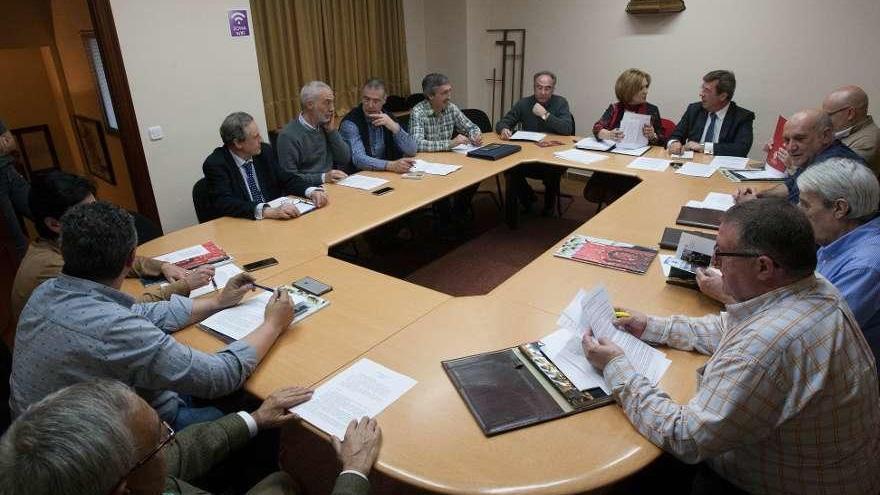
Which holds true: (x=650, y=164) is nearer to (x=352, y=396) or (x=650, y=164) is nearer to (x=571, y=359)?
(x=571, y=359)

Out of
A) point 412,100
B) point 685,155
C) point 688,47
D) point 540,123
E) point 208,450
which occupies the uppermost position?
point 688,47

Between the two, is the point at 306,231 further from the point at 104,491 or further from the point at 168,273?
the point at 104,491

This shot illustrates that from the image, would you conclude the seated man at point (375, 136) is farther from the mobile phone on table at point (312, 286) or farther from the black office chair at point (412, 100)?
the black office chair at point (412, 100)

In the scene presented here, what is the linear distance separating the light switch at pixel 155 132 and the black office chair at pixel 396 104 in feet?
7.70

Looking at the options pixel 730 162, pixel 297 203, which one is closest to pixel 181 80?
pixel 297 203

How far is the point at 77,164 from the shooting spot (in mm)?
5410

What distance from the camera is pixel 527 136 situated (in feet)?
14.4

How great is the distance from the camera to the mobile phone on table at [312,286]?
1.99 m

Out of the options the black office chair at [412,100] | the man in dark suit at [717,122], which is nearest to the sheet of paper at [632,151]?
the man in dark suit at [717,122]

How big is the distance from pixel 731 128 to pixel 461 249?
2181 millimetres

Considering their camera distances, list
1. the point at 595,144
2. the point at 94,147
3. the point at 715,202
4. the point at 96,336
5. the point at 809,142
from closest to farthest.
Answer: the point at 96,336 < the point at 809,142 < the point at 715,202 < the point at 595,144 < the point at 94,147

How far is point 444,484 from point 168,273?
1.51 meters

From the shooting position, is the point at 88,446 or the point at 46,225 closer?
the point at 88,446

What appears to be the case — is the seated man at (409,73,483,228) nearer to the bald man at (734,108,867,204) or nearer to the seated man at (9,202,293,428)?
the bald man at (734,108,867,204)
